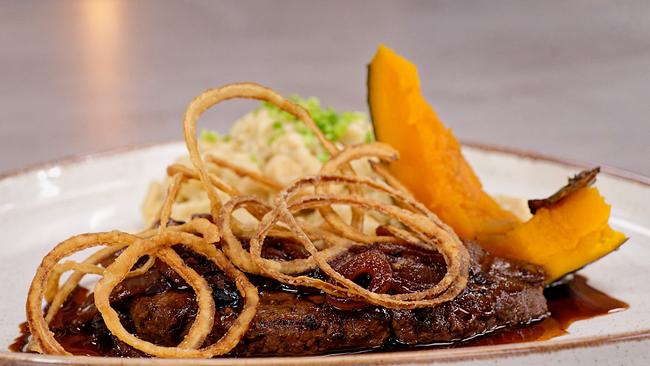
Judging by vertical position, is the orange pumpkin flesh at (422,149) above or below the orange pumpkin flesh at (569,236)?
above

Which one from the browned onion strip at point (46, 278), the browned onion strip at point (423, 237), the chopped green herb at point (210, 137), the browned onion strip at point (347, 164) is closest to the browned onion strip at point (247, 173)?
the browned onion strip at point (347, 164)

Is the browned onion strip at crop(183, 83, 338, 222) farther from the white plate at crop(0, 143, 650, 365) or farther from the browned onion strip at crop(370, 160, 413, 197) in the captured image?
the white plate at crop(0, 143, 650, 365)

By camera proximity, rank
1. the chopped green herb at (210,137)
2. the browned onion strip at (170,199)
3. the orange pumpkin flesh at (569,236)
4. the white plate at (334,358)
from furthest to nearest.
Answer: the chopped green herb at (210,137) → the orange pumpkin flesh at (569,236) → the browned onion strip at (170,199) → the white plate at (334,358)

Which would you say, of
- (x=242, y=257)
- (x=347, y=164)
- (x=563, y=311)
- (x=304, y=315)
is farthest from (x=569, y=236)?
(x=242, y=257)

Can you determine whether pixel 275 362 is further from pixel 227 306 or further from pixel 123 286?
pixel 123 286

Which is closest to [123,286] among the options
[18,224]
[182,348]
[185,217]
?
[182,348]

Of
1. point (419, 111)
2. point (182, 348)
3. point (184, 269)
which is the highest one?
point (419, 111)

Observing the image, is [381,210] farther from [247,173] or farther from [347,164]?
[247,173]

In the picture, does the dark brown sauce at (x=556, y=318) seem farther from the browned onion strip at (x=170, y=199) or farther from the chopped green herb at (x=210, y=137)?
the chopped green herb at (x=210, y=137)
